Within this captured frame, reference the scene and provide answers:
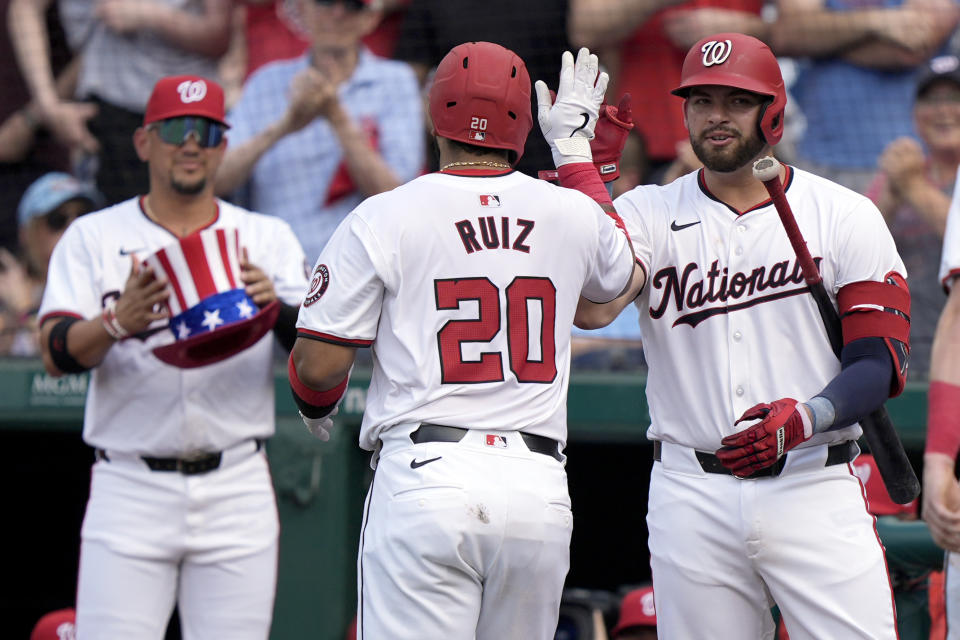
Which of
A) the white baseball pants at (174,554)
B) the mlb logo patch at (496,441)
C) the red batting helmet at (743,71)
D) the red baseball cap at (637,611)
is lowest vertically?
the red baseball cap at (637,611)

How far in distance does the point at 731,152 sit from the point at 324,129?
123 inches

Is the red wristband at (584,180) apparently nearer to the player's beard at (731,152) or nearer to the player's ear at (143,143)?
the player's beard at (731,152)

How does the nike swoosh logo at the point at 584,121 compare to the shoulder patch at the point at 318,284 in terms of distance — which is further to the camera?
the nike swoosh logo at the point at 584,121

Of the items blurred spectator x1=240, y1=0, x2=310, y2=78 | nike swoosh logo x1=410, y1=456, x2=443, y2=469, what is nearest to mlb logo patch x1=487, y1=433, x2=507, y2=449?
nike swoosh logo x1=410, y1=456, x2=443, y2=469

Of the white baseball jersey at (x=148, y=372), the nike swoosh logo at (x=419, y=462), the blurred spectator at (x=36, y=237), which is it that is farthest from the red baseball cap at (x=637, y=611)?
the blurred spectator at (x=36, y=237)

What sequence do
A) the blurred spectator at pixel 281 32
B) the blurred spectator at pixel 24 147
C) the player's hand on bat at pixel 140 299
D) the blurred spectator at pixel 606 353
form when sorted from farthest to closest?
the blurred spectator at pixel 24 147, the blurred spectator at pixel 281 32, the blurred spectator at pixel 606 353, the player's hand on bat at pixel 140 299

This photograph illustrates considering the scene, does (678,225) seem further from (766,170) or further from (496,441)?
(496,441)

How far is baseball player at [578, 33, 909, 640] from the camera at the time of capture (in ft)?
8.27

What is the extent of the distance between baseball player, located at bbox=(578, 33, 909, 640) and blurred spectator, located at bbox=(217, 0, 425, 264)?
267 centimetres

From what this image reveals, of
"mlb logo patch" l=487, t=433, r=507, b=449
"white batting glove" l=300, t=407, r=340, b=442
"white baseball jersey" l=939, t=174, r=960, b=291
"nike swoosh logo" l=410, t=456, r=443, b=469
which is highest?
"white baseball jersey" l=939, t=174, r=960, b=291

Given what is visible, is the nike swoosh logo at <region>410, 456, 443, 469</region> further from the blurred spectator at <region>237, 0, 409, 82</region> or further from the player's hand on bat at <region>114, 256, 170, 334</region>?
the blurred spectator at <region>237, 0, 409, 82</region>

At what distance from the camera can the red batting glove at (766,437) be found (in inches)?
92.0

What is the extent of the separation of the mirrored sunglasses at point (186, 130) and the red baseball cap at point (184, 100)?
0.02m

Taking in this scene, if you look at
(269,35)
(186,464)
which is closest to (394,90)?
(269,35)
